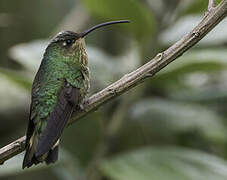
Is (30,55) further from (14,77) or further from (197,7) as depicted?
(197,7)

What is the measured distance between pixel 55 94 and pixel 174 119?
1.10 meters

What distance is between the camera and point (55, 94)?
8.00ft

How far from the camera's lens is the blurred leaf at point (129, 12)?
2812 millimetres

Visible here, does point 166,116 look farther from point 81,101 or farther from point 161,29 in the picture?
point 81,101

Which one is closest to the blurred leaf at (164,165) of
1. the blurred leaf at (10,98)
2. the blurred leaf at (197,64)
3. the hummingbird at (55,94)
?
the blurred leaf at (197,64)

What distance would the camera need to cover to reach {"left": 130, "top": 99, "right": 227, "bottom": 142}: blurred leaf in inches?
129

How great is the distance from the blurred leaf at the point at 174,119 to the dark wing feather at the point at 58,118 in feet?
2.93

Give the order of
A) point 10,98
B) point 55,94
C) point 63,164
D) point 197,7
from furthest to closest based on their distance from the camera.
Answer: point 10,98
point 63,164
point 197,7
point 55,94

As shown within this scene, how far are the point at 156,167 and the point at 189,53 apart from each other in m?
0.71

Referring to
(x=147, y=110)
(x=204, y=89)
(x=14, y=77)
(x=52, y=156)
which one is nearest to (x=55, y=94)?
(x=52, y=156)

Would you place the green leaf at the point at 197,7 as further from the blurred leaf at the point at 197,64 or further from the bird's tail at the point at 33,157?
the bird's tail at the point at 33,157

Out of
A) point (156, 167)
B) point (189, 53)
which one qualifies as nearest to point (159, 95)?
point (189, 53)

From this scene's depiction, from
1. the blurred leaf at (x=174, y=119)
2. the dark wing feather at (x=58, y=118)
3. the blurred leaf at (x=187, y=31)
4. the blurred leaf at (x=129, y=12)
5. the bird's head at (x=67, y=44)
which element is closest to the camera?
the dark wing feather at (x=58, y=118)

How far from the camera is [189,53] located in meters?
3.13
